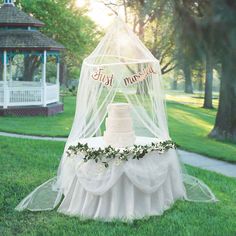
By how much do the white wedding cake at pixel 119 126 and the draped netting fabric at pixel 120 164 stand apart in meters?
0.38

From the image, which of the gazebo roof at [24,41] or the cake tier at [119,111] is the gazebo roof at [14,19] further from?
the cake tier at [119,111]

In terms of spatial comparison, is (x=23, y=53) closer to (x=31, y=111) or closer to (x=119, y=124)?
(x=31, y=111)

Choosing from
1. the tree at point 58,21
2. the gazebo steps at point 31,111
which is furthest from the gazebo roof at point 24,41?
the tree at point 58,21

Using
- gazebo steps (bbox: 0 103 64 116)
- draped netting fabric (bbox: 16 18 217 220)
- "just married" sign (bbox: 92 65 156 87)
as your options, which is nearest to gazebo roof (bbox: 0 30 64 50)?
gazebo steps (bbox: 0 103 64 116)

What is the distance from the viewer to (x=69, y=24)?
3241 centimetres

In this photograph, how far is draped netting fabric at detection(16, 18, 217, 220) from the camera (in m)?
7.10

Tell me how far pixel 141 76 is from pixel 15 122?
39.0ft

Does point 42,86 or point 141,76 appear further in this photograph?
point 42,86

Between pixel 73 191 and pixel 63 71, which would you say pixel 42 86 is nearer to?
pixel 73 191

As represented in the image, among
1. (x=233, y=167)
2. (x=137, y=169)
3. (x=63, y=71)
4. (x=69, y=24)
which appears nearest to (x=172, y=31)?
(x=137, y=169)

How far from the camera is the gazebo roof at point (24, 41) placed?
22172mm

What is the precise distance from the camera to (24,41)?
22.5 metres

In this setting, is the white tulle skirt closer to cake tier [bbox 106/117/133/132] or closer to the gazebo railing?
cake tier [bbox 106/117/133/132]

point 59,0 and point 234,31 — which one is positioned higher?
point 59,0
